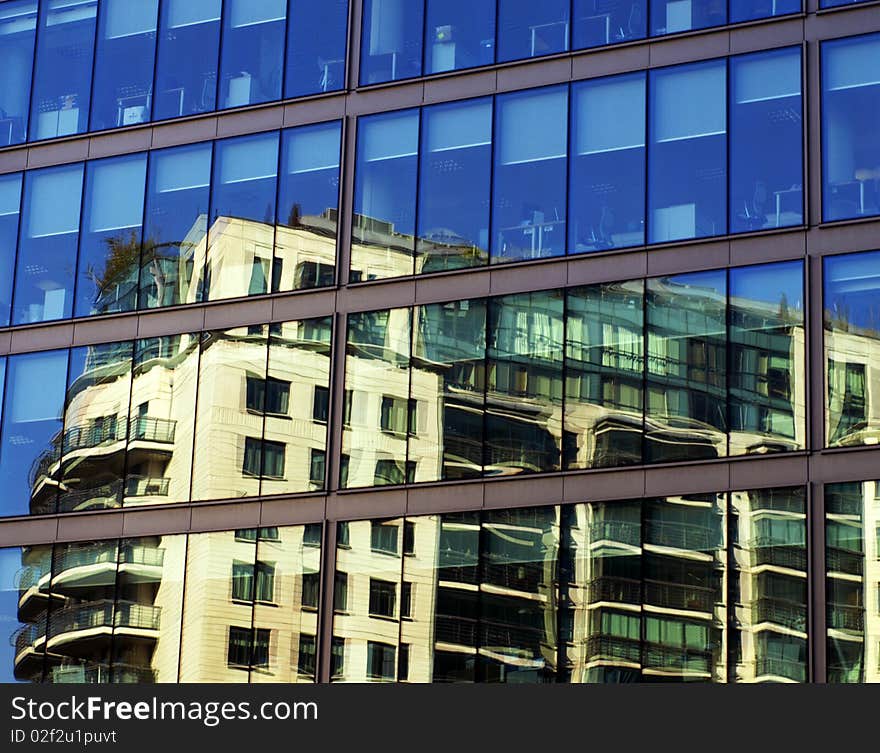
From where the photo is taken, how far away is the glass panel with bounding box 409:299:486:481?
34219 millimetres

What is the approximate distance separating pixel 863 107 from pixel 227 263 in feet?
43.9

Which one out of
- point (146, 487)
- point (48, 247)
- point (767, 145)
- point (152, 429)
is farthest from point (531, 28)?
point (146, 487)

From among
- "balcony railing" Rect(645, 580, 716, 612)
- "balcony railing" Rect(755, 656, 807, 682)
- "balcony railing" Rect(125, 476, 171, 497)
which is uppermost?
"balcony railing" Rect(125, 476, 171, 497)

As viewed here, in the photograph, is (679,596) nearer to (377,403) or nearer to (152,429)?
(377,403)

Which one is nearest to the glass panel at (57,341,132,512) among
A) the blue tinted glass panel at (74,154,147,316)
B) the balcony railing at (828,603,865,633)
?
the blue tinted glass panel at (74,154,147,316)

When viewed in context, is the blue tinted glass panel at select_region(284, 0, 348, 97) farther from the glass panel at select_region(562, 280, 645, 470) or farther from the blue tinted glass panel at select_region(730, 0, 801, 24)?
the blue tinted glass panel at select_region(730, 0, 801, 24)

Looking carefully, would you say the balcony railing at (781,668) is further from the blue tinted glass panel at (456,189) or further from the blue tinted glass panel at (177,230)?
the blue tinted glass panel at (177,230)

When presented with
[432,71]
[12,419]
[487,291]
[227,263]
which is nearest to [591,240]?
[487,291]

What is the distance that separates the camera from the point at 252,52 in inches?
1517

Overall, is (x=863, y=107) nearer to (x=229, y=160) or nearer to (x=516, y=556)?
(x=516, y=556)

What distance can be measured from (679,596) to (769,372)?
4331 millimetres

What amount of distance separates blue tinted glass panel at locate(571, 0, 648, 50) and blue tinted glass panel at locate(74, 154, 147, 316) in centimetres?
1022

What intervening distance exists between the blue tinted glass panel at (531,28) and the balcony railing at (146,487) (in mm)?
11118

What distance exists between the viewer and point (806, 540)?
31.2m
